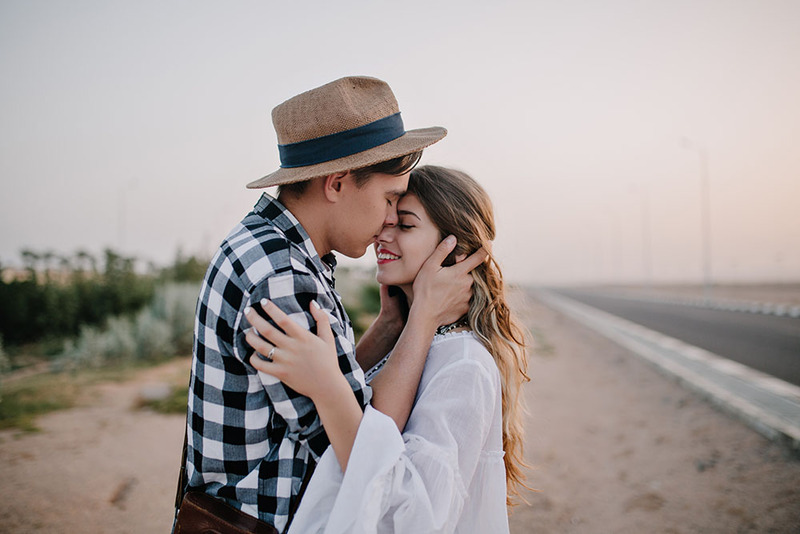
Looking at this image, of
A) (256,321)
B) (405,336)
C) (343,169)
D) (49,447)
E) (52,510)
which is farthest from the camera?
(49,447)

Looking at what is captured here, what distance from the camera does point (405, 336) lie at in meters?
2.02

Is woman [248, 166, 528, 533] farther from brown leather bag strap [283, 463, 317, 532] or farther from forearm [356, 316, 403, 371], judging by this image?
forearm [356, 316, 403, 371]

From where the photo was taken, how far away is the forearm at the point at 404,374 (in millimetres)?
1780

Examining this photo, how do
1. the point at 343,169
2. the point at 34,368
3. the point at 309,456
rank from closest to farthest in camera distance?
the point at 309,456, the point at 343,169, the point at 34,368

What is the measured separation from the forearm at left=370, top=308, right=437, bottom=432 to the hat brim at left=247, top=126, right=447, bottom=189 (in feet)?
2.14

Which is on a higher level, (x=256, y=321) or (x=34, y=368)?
(x=256, y=321)

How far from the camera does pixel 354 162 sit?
6.00 ft

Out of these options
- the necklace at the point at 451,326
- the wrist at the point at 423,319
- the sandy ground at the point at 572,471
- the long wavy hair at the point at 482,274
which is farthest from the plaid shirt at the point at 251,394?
the sandy ground at the point at 572,471

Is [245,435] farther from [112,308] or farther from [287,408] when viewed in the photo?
[112,308]

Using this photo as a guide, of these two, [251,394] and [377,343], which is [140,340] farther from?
[251,394]

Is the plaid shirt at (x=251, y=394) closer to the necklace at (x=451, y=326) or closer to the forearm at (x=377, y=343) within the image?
the necklace at (x=451, y=326)

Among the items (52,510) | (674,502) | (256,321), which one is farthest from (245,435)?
(674,502)

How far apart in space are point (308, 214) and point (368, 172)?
0.28m

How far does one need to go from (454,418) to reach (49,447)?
17.3 feet
